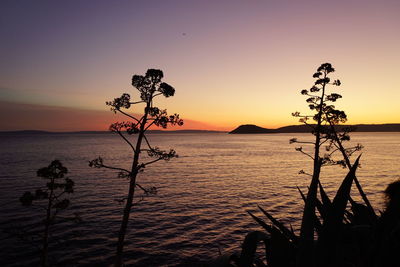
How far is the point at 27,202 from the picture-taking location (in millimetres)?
11102

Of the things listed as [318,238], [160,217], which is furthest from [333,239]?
[160,217]

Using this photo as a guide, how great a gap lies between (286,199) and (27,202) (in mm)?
28389

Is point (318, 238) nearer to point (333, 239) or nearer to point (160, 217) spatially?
point (333, 239)

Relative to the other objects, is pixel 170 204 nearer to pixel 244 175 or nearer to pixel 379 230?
pixel 244 175

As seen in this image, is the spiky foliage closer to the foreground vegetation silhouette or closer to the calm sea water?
the foreground vegetation silhouette

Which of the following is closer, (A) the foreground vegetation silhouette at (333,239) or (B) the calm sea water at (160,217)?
(A) the foreground vegetation silhouette at (333,239)

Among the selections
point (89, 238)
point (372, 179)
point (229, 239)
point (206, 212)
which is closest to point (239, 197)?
point (206, 212)

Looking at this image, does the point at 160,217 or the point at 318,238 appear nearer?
the point at 318,238

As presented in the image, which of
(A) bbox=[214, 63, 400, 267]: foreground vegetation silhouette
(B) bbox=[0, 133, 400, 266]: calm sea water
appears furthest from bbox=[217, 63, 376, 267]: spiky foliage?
(B) bbox=[0, 133, 400, 266]: calm sea water

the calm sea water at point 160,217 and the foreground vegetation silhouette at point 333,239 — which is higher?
the foreground vegetation silhouette at point 333,239

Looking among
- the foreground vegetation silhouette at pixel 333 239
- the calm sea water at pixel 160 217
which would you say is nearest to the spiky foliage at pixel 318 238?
the foreground vegetation silhouette at pixel 333 239

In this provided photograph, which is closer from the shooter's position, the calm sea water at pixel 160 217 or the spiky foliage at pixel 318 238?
the spiky foliage at pixel 318 238

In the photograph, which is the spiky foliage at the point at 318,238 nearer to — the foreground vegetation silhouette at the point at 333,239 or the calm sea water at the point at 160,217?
the foreground vegetation silhouette at the point at 333,239

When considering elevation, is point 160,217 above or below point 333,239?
below
